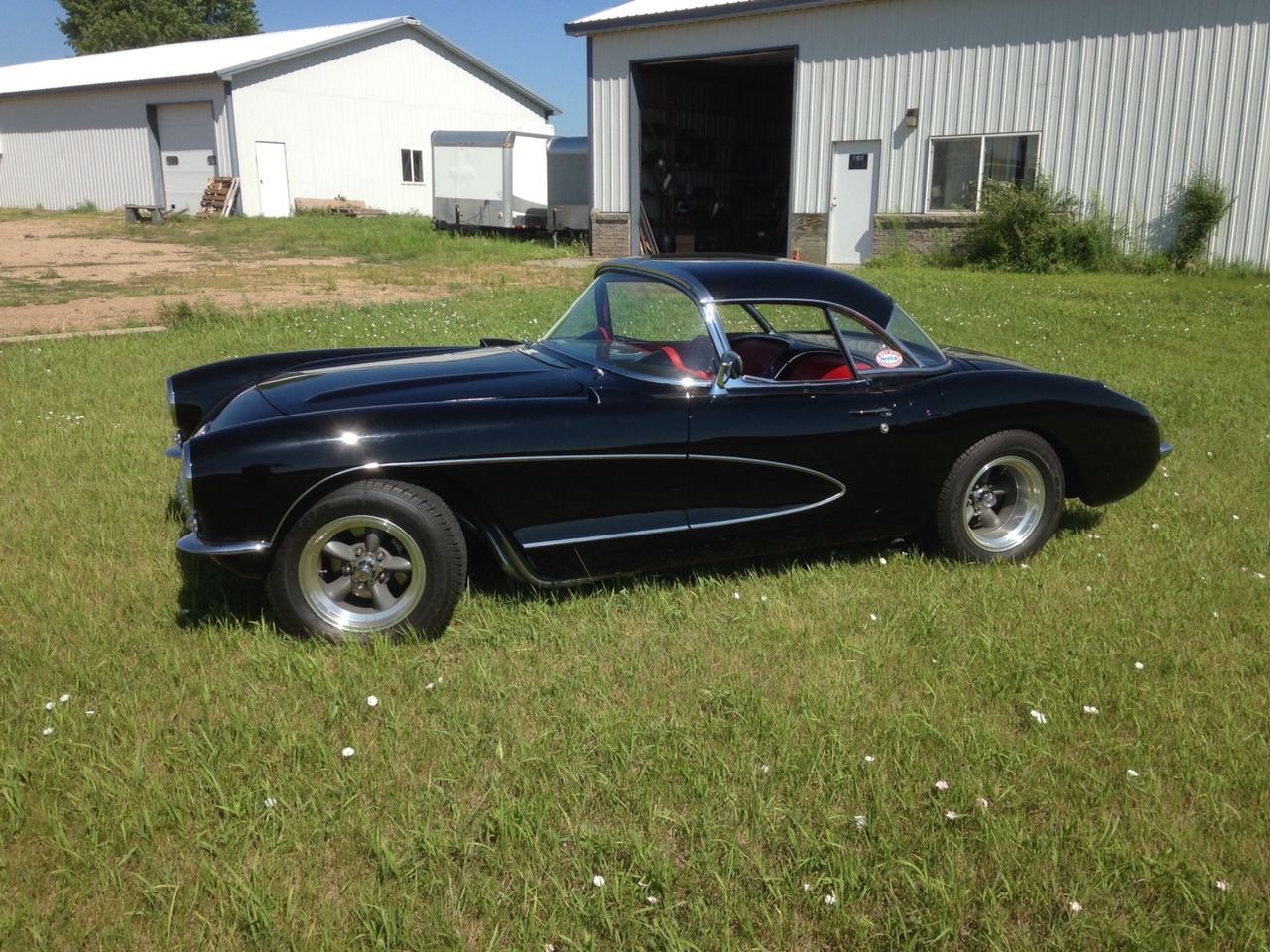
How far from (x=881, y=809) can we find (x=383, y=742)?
140 cm

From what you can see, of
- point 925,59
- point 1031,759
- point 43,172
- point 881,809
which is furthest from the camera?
point 43,172

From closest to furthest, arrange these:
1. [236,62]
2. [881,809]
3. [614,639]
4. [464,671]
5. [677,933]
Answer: [677,933], [881,809], [464,671], [614,639], [236,62]

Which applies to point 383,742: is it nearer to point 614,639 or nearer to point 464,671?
point 464,671

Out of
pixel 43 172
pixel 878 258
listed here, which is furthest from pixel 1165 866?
pixel 43 172

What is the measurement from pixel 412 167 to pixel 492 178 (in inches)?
363

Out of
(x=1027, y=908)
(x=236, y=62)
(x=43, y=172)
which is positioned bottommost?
(x=1027, y=908)

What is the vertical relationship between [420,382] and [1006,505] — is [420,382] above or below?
above

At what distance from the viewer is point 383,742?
9.82 feet

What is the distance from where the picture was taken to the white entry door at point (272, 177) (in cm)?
2856

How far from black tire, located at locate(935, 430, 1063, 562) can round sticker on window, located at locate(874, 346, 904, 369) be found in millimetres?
488

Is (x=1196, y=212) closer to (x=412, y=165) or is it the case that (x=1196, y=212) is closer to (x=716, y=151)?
(x=716, y=151)

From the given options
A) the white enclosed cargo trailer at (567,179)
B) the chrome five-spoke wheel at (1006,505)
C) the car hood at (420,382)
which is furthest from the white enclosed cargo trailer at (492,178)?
the chrome five-spoke wheel at (1006,505)

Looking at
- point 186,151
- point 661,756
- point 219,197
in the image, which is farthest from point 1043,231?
point 186,151

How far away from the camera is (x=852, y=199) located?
18672 mm
